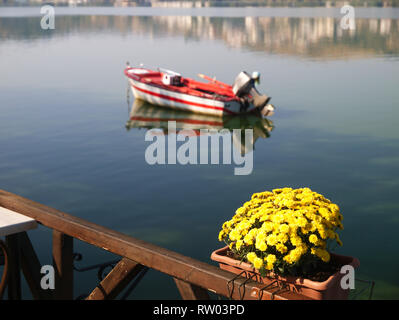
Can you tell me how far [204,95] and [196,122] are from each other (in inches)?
60.5

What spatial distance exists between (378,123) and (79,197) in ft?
56.2

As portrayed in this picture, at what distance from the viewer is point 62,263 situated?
4941 millimetres

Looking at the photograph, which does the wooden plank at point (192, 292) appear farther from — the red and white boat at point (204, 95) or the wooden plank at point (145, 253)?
the red and white boat at point (204, 95)

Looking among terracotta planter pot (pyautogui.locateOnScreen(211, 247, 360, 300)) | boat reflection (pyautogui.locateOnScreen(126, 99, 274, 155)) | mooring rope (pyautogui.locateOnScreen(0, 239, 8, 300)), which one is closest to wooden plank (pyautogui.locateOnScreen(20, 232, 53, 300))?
mooring rope (pyautogui.locateOnScreen(0, 239, 8, 300))

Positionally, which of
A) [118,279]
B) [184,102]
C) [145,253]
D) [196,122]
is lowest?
[196,122]

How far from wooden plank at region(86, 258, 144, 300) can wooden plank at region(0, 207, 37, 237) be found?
2.65 ft

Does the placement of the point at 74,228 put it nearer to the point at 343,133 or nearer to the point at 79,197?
the point at 79,197

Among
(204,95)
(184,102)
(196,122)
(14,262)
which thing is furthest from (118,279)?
(184,102)

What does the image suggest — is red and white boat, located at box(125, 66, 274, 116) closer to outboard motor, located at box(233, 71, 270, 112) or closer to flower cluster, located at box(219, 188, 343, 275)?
outboard motor, located at box(233, 71, 270, 112)

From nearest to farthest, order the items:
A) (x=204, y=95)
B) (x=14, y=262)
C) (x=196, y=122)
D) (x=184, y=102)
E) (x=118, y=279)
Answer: (x=118, y=279) < (x=14, y=262) < (x=196, y=122) < (x=204, y=95) < (x=184, y=102)

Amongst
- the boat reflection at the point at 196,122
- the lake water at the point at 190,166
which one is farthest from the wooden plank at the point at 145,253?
the boat reflection at the point at 196,122

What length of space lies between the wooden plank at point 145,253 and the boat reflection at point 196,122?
21.3 metres

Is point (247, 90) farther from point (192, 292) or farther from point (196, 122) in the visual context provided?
point (192, 292)

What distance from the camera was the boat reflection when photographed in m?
27.7
